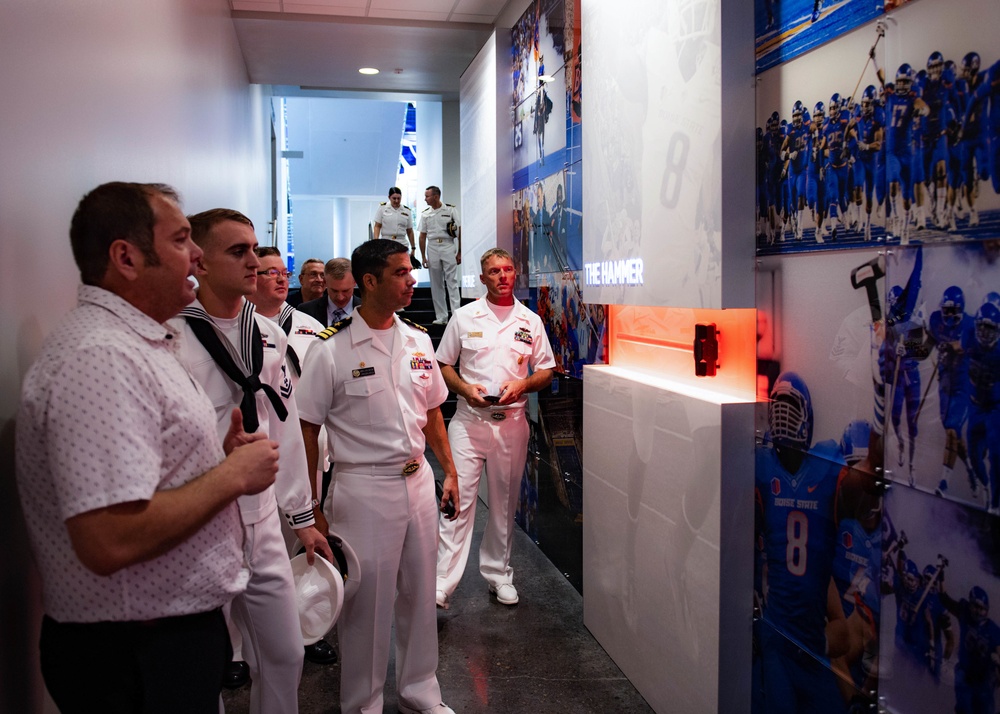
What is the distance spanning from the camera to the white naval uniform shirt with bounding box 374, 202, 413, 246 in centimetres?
1262

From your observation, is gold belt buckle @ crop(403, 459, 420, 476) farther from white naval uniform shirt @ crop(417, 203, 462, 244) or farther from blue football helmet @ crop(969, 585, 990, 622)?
white naval uniform shirt @ crop(417, 203, 462, 244)

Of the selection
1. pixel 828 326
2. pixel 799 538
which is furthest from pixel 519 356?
pixel 828 326

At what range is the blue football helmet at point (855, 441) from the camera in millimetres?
2242

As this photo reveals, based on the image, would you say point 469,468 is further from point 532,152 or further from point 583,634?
point 532,152

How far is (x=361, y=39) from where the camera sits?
805 cm

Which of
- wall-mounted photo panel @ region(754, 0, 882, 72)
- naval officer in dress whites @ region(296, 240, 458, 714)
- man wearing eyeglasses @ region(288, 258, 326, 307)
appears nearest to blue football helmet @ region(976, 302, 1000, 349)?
wall-mounted photo panel @ region(754, 0, 882, 72)

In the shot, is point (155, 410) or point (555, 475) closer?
point (155, 410)

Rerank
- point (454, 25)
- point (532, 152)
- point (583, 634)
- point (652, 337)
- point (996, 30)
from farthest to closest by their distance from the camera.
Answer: point (454, 25), point (532, 152), point (583, 634), point (652, 337), point (996, 30)

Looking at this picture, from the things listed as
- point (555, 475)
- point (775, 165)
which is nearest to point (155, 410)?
point (775, 165)

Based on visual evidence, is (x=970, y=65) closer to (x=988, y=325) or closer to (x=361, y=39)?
(x=988, y=325)

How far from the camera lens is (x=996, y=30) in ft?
5.80

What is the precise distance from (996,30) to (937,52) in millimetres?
178

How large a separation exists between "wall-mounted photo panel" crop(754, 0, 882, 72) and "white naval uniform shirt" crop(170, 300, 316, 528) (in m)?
1.84

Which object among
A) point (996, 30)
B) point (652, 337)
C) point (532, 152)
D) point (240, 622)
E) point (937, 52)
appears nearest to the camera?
point (996, 30)
